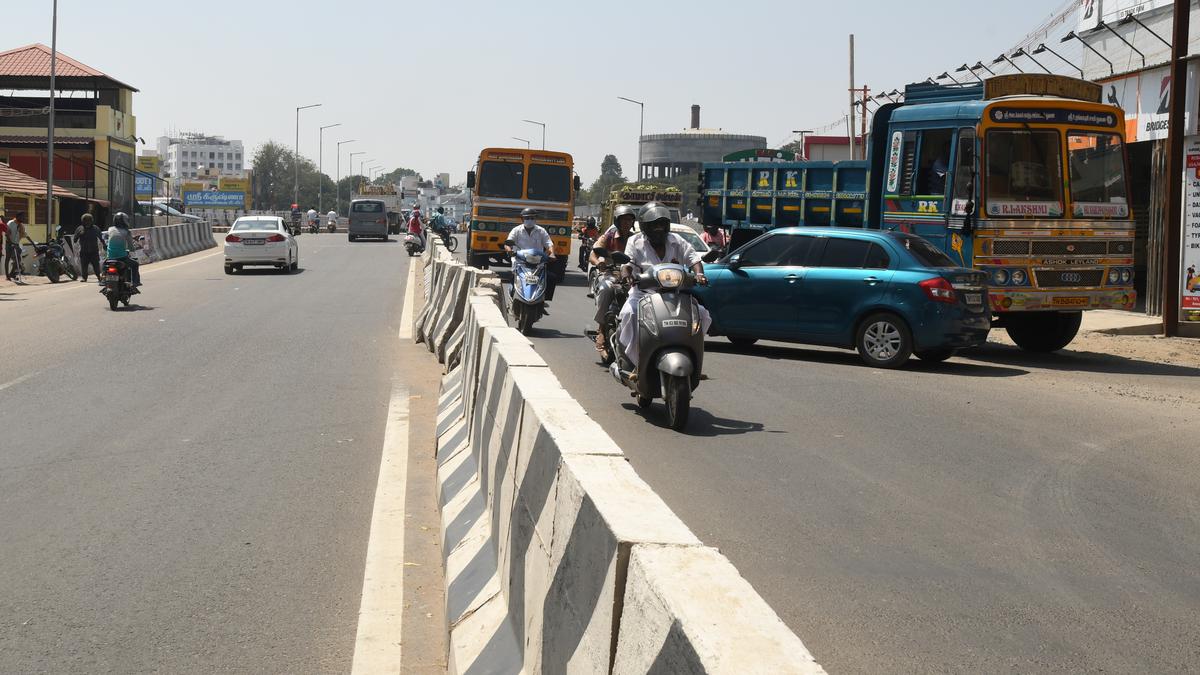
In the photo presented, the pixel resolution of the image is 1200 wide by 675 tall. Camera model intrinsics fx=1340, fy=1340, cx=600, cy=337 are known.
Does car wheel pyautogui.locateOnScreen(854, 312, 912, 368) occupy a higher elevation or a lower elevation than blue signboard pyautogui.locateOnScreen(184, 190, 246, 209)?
lower

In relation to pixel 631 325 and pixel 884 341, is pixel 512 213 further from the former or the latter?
pixel 631 325

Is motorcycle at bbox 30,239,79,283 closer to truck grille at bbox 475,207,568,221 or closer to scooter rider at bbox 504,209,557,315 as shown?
truck grille at bbox 475,207,568,221

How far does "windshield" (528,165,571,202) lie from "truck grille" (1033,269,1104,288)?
1662 cm

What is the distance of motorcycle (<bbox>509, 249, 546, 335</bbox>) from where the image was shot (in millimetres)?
17094

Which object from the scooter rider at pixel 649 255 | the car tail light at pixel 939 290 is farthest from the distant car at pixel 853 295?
the scooter rider at pixel 649 255

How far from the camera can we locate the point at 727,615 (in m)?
2.42

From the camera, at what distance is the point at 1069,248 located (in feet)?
53.1

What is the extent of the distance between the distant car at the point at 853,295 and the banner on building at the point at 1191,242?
459 cm

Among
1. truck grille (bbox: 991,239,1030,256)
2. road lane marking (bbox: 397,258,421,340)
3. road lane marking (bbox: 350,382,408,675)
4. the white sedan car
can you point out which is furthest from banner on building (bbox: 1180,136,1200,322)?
the white sedan car

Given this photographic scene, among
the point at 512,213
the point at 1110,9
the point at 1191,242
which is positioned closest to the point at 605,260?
the point at 1191,242

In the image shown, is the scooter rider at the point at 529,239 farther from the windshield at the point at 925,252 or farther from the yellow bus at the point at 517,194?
the yellow bus at the point at 517,194

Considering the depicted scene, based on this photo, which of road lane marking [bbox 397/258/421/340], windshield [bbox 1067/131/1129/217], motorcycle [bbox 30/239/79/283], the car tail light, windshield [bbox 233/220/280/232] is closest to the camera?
the car tail light

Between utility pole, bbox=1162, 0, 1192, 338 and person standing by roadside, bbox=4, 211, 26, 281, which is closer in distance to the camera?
utility pole, bbox=1162, 0, 1192, 338

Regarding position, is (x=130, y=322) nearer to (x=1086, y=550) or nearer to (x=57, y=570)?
(x=57, y=570)
